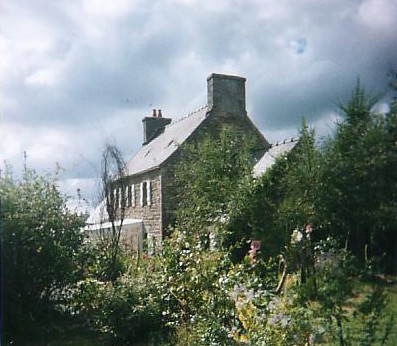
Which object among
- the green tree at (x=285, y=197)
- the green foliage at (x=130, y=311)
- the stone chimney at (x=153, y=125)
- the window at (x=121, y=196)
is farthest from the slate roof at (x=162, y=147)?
the green tree at (x=285, y=197)

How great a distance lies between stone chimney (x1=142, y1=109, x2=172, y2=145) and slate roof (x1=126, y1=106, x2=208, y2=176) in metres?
0.11

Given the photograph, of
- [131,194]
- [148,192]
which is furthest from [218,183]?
[131,194]

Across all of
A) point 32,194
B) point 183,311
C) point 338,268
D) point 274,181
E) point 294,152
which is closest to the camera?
point 338,268

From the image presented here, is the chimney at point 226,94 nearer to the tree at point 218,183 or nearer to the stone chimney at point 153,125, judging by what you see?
the tree at point 218,183

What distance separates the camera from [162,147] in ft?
36.8

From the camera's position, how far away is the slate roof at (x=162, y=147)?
10.2 meters

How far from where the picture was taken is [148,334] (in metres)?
5.20

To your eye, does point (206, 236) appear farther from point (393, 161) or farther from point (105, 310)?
point (393, 161)

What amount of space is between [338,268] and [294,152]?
1.01 m

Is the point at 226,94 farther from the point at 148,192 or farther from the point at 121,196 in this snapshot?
the point at 148,192

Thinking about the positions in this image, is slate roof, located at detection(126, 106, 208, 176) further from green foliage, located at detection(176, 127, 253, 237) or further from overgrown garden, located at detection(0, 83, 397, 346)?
overgrown garden, located at detection(0, 83, 397, 346)

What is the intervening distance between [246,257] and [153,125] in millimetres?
7272

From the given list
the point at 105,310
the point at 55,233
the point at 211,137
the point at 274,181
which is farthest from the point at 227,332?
the point at 211,137

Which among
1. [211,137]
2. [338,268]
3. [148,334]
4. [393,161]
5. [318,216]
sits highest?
[211,137]
